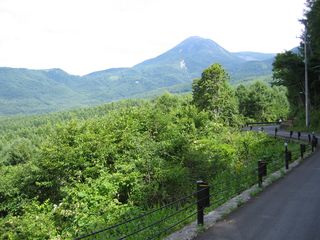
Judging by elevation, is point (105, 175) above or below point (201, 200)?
below

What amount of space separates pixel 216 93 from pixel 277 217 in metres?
60.6

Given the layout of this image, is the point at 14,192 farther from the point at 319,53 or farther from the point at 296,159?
the point at 319,53

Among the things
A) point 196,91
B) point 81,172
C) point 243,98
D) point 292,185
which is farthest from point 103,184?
point 243,98

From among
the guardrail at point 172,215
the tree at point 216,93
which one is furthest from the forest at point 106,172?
the tree at point 216,93

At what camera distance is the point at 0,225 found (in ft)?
51.0

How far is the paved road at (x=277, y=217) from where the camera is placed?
865cm

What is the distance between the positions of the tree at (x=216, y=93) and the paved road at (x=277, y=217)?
174 feet

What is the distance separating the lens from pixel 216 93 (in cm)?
6975

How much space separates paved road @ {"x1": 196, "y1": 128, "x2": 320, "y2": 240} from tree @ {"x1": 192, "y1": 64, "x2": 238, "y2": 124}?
53147mm

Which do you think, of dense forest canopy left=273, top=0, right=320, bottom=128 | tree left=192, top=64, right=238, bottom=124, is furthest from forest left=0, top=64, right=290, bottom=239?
tree left=192, top=64, right=238, bottom=124

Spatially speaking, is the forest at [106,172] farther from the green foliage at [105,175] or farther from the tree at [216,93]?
the tree at [216,93]

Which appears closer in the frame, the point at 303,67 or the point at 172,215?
the point at 172,215

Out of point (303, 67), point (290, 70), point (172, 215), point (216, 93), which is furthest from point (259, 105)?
point (172, 215)

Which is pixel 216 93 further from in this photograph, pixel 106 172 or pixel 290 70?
pixel 106 172
